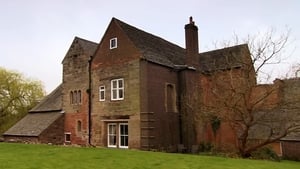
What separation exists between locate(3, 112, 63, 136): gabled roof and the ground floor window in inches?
329

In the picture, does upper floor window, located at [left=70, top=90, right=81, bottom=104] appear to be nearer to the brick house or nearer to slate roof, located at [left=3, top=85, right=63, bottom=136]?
the brick house

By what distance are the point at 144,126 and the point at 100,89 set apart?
6686 mm

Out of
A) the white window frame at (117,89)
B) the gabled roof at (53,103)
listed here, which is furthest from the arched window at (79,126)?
the white window frame at (117,89)

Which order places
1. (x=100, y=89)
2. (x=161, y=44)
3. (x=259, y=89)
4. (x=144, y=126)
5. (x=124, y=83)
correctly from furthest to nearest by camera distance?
1. (x=161, y=44)
2. (x=100, y=89)
3. (x=124, y=83)
4. (x=144, y=126)
5. (x=259, y=89)

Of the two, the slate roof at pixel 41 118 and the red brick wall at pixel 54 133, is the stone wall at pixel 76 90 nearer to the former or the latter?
the red brick wall at pixel 54 133

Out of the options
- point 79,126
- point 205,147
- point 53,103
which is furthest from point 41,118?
point 205,147

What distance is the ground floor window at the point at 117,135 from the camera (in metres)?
28.0

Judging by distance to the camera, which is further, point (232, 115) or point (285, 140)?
point (285, 140)

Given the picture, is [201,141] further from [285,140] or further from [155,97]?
[285,140]

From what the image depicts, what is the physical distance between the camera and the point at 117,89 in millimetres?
28859

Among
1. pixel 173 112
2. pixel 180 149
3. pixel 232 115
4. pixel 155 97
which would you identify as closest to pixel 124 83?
pixel 155 97

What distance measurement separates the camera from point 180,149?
28.4 meters

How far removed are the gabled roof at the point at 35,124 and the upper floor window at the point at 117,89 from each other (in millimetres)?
9071

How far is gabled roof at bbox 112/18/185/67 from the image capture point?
2827 cm
